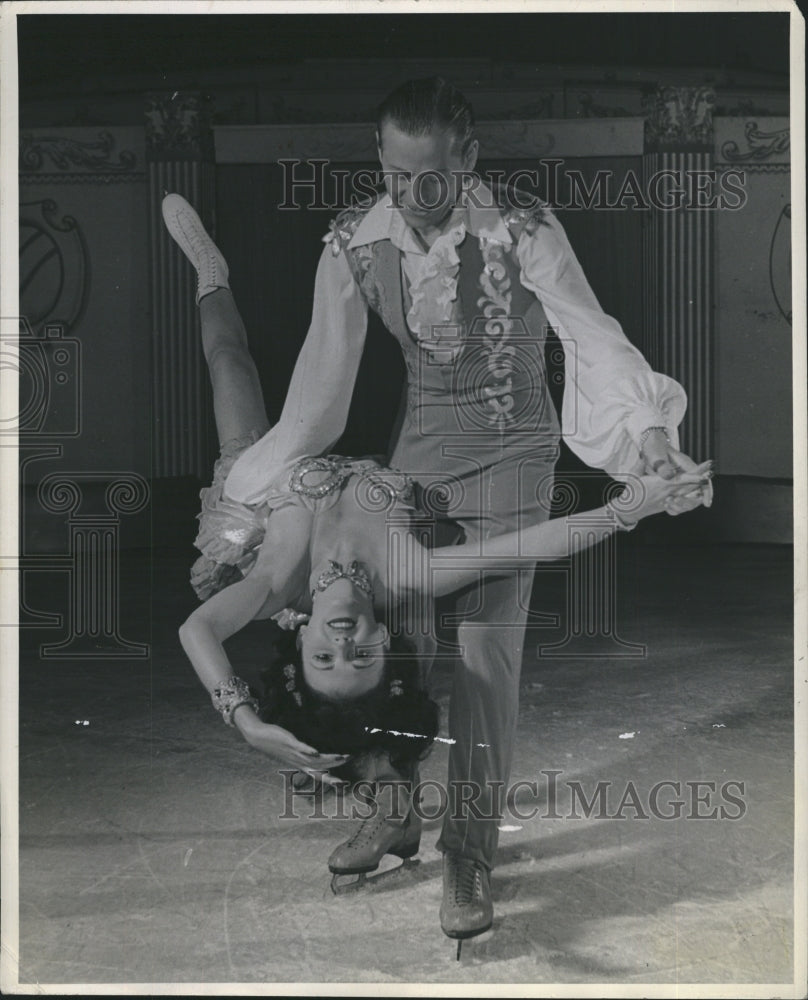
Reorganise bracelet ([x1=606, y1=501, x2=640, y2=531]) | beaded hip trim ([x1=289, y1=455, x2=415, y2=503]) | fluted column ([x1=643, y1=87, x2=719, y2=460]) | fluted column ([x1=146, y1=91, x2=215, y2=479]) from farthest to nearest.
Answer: fluted column ([x1=146, y1=91, x2=215, y2=479]), fluted column ([x1=643, y1=87, x2=719, y2=460]), beaded hip trim ([x1=289, y1=455, x2=415, y2=503]), bracelet ([x1=606, y1=501, x2=640, y2=531])

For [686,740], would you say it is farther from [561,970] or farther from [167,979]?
[167,979]

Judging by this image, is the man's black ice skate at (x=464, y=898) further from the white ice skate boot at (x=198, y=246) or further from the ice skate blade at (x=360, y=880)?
the white ice skate boot at (x=198, y=246)

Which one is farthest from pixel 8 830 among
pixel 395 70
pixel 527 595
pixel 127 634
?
pixel 395 70

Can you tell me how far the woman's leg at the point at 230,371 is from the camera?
13.6ft

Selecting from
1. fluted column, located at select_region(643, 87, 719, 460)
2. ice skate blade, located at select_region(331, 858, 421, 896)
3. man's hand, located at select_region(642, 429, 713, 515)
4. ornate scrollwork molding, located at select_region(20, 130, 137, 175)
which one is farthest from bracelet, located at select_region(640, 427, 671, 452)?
ornate scrollwork molding, located at select_region(20, 130, 137, 175)

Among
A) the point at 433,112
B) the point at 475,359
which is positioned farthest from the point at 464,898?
the point at 433,112

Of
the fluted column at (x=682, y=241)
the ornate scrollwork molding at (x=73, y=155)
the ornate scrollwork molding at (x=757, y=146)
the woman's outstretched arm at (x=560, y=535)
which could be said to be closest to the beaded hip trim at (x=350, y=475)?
→ the woman's outstretched arm at (x=560, y=535)

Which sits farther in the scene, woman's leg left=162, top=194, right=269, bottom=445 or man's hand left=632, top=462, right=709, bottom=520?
woman's leg left=162, top=194, right=269, bottom=445

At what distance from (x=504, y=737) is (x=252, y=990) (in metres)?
1.11

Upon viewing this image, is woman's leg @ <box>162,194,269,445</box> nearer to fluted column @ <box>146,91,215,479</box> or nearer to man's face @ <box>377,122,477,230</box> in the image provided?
fluted column @ <box>146,91,215,479</box>

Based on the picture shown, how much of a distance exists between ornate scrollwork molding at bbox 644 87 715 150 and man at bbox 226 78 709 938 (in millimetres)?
628

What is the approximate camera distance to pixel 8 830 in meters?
4.16

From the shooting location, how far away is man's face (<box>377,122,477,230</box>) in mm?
3891

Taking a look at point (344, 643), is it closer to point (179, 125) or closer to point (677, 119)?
point (179, 125)
